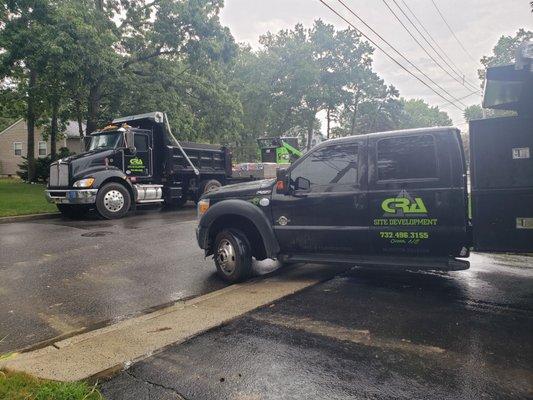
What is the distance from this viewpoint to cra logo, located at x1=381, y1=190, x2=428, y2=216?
190 inches

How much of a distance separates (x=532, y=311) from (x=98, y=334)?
14.9 ft

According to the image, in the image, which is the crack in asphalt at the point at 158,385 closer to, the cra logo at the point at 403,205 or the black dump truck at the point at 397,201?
the black dump truck at the point at 397,201

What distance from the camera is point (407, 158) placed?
4.98 m

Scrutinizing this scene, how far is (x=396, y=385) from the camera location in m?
3.00

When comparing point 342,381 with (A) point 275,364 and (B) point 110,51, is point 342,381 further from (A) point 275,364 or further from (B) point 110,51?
(B) point 110,51

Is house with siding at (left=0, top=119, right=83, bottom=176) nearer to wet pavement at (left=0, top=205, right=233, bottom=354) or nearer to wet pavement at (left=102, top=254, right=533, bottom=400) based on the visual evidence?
wet pavement at (left=0, top=205, right=233, bottom=354)

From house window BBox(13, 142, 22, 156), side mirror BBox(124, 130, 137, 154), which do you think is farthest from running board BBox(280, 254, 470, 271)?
house window BBox(13, 142, 22, 156)

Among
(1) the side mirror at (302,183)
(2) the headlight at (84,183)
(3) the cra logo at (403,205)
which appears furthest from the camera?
(2) the headlight at (84,183)

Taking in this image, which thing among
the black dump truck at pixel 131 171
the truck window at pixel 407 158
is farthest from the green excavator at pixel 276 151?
the truck window at pixel 407 158

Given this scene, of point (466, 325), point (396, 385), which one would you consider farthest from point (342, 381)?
point (466, 325)

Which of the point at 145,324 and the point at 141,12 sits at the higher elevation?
the point at 141,12

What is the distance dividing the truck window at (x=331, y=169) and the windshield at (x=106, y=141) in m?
9.85

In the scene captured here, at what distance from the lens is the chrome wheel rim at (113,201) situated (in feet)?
42.1

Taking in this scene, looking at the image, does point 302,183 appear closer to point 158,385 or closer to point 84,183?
point 158,385
